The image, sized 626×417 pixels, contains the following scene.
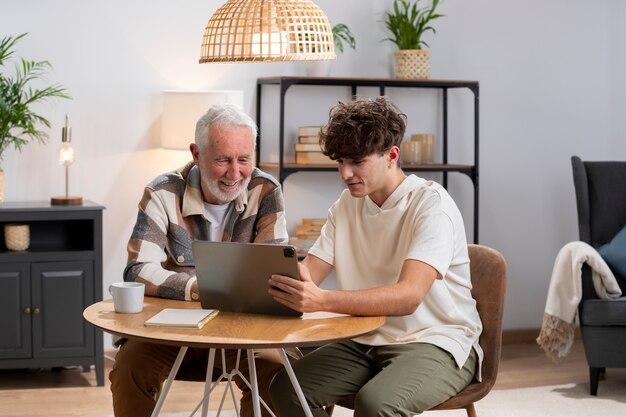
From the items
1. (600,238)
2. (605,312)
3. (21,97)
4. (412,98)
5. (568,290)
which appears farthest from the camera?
(412,98)

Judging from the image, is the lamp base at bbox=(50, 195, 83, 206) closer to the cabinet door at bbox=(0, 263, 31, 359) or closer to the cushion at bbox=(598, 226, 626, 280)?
the cabinet door at bbox=(0, 263, 31, 359)

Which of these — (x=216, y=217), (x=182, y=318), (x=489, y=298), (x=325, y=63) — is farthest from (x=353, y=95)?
(x=182, y=318)

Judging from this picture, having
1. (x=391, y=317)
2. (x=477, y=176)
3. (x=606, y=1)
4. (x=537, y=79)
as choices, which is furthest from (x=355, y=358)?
(x=606, y=1)

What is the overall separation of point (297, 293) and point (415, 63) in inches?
108

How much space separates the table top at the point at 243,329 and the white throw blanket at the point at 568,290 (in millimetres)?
2071

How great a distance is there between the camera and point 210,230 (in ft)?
9.95

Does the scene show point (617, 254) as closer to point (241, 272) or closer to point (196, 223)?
point (196, 223)

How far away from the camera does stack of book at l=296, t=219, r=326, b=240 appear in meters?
4.82

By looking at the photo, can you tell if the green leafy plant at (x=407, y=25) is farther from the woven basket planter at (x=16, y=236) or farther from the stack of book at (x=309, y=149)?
the woven basket planter at (x=16, y=236)

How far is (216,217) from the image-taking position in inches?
120

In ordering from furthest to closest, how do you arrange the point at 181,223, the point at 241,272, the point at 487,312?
the point at 181,223 < the point at 487,312 < the point at 241,272

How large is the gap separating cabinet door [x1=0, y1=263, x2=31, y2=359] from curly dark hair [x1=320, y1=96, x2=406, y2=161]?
2096 millimetres

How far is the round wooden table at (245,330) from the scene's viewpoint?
222 centimetres

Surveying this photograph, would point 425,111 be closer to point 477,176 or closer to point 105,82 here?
point 477,176
